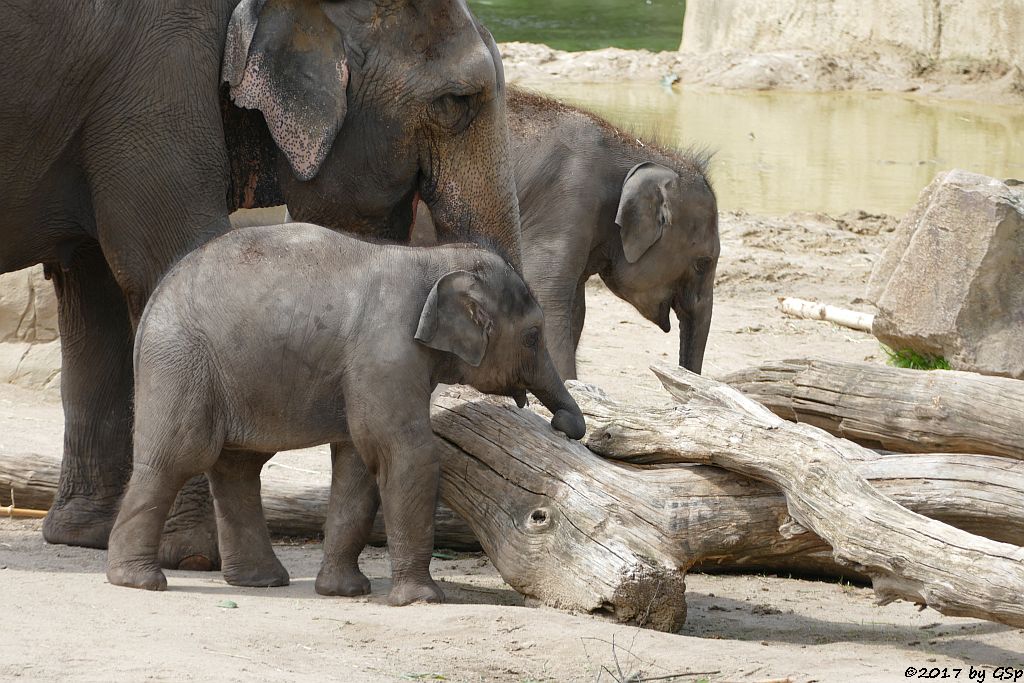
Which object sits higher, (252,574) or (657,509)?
(657,509)

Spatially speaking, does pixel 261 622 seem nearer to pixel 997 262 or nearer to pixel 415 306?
pixel 415 306

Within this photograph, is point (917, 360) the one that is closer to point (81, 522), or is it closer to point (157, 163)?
point (81, 522)

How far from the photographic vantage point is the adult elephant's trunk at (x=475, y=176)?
187 inches

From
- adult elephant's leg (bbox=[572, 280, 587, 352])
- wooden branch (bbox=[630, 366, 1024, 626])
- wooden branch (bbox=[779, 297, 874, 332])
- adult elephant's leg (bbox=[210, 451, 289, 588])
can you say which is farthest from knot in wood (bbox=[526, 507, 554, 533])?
wooden branch (bbox=[779, 297, 874, 332])

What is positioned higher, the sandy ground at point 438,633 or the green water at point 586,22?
the green water at point 586,22

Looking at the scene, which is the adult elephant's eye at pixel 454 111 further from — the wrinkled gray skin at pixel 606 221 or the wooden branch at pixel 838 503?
the wrinkled gray skin at pixel 606 221

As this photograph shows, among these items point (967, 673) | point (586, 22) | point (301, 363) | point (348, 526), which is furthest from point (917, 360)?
point (586, 22)

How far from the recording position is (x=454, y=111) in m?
4.72

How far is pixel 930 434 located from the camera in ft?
18.0

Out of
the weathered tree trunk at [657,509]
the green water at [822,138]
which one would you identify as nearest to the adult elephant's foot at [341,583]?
the weathered tree trunk at [657,509]

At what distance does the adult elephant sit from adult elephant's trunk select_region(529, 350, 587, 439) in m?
0.41

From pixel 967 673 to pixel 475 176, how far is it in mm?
2054

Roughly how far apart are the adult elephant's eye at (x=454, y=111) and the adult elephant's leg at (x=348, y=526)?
3.41 ft

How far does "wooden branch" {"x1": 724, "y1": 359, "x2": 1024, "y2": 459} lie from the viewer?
210 inches
